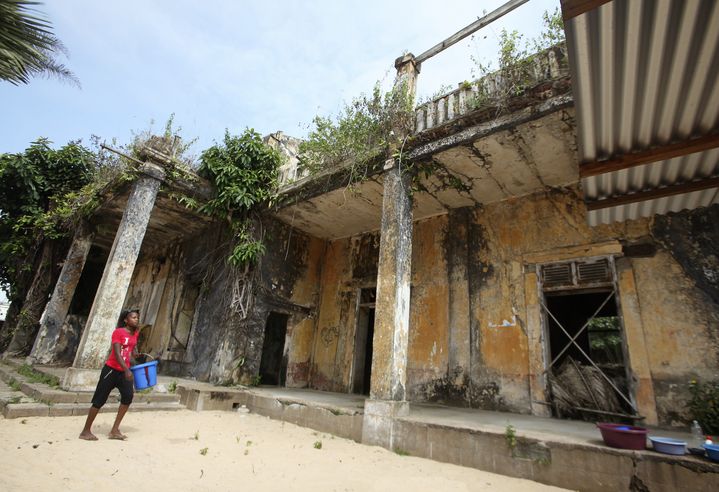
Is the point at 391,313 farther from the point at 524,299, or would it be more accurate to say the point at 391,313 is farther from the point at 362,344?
the point at 362,344

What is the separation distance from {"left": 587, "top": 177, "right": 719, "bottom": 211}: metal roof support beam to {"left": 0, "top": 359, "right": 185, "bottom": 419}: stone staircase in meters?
7.28

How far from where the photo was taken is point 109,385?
4.08 meters

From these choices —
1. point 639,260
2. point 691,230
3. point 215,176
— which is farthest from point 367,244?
point 691,230

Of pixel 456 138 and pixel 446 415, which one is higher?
pixel 456 138

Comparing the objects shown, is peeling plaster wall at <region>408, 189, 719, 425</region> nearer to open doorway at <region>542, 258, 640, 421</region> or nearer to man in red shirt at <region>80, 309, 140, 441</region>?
open doorway at <region>542, 258, 640, 421</region>

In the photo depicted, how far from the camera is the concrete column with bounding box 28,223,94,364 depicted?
8.62 meters

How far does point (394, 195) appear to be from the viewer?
579cm

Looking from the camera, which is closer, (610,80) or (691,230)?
(610,80)

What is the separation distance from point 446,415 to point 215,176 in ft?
21.3

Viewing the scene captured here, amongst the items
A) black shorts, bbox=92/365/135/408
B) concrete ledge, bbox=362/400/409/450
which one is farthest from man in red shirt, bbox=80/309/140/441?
concrete ledge, bbox=362/400/409/450

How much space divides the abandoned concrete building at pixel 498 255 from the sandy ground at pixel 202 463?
87cm

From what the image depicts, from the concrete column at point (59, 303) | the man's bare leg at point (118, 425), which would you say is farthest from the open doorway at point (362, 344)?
the concrete column at point (59, 303)

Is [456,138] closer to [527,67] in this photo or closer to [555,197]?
[527,67]

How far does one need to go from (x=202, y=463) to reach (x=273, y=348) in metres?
6.04
